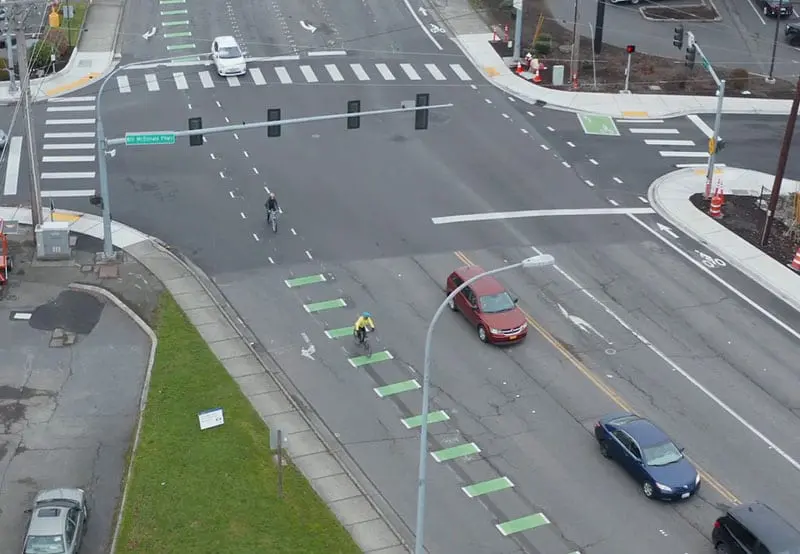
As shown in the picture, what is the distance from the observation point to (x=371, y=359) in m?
40.2

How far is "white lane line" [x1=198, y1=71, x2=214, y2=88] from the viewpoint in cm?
6313

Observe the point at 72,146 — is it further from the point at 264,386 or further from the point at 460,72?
the point at 264,386

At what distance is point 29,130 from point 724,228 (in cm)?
2824

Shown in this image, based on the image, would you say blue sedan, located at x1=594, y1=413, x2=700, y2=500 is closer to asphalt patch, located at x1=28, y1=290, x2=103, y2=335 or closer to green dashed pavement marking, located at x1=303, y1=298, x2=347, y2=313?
green dashed pavement marking, located at x1=303, y1=298, x2=347, y2=313

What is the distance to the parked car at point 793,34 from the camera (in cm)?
7106

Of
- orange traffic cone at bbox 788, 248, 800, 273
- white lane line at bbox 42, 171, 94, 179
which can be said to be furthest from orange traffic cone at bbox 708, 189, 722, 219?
white lane line at bbox 42, 171, 94, 179

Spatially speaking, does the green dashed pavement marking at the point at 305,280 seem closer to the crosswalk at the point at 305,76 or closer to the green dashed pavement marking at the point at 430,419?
the green dashed pavement marking at the point at 430,419

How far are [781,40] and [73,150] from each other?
42.1 metres

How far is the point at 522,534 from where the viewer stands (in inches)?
1278

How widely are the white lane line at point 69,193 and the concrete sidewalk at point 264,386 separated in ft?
5.14

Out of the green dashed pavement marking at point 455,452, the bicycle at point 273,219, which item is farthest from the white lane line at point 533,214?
the green dashed pavement marking at point 455,452

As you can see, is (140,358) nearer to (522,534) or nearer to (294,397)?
(294,397)

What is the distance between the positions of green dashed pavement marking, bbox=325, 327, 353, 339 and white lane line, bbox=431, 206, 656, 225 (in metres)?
9.02

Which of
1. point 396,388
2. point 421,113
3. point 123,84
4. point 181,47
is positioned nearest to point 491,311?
point 396,388
